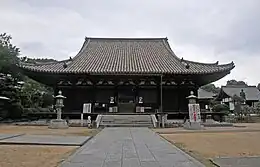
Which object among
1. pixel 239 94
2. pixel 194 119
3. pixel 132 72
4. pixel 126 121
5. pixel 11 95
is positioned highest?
pixel 239 94

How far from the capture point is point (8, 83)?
26.4 m

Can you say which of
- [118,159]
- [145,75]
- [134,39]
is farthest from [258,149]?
[134,39]

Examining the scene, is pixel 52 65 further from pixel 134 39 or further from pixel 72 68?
pixel 134 39

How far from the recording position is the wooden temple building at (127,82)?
2392cm

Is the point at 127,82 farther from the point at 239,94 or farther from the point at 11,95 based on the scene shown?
the point at 239,94

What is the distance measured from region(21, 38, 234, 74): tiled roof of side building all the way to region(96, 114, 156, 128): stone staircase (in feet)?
11.8

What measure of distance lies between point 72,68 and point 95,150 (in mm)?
16839

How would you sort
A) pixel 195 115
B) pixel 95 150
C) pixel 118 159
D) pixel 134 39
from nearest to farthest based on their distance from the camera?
pixel 118 159
pixel 95 150
pixel 195 115
pixel 134 39

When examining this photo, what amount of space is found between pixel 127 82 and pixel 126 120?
4.50 m

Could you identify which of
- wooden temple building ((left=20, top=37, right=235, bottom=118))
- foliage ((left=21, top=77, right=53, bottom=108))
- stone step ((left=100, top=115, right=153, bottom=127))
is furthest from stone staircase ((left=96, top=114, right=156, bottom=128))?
foliage ((left=21, top=77, right=53, bottom=108))

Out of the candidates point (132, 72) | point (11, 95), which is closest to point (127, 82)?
point (132, 72)

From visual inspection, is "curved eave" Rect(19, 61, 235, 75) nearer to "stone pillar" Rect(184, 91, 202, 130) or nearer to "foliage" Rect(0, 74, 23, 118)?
"foliage" Rect(0, 74, 23, 118)

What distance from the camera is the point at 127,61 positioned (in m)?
27.2

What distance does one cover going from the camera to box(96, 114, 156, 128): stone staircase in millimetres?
Result: 20500
